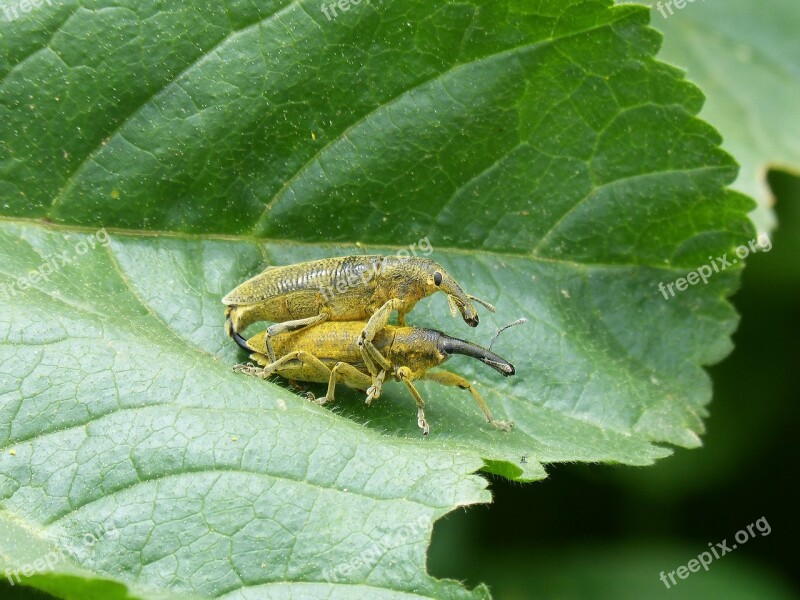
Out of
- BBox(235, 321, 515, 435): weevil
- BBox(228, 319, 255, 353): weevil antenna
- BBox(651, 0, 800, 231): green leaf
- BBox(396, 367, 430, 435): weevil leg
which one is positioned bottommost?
BBox(396, 367, 430, 435): weevil leg

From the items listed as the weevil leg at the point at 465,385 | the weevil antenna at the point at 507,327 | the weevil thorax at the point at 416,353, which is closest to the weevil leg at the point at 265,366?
the weevil thorax at the point at 416,353

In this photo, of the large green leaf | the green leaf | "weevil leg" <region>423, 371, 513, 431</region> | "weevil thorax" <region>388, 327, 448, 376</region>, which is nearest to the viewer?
the large green leaf

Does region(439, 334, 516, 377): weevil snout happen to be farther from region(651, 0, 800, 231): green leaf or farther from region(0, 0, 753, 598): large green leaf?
region(651, 0, 800, 231): green leaf

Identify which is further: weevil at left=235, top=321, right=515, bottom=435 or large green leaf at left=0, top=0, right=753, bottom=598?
weevil at left=235, top=321, right=515, bottom=435

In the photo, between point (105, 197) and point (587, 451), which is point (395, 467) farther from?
point (105, 197)

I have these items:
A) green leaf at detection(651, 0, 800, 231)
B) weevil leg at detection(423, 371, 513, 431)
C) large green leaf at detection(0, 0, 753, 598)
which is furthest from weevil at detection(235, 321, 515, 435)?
green leaf at detection(651, 0, 800, 231)

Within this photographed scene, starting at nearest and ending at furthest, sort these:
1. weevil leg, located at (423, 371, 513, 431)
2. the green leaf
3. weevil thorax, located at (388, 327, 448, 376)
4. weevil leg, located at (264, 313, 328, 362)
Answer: weevil leg, located at (423, 371, 513, 431) < weevil leg, located at (264, 313, 328, 362) < weevil thorax, located at (388, 327, 448, 376) < the green leaf

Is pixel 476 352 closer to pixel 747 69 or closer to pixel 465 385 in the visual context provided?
pixel 465 385

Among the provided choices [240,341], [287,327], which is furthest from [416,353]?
[240,341]

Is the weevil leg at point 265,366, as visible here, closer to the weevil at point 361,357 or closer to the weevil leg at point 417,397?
the weevil at point 361,357
